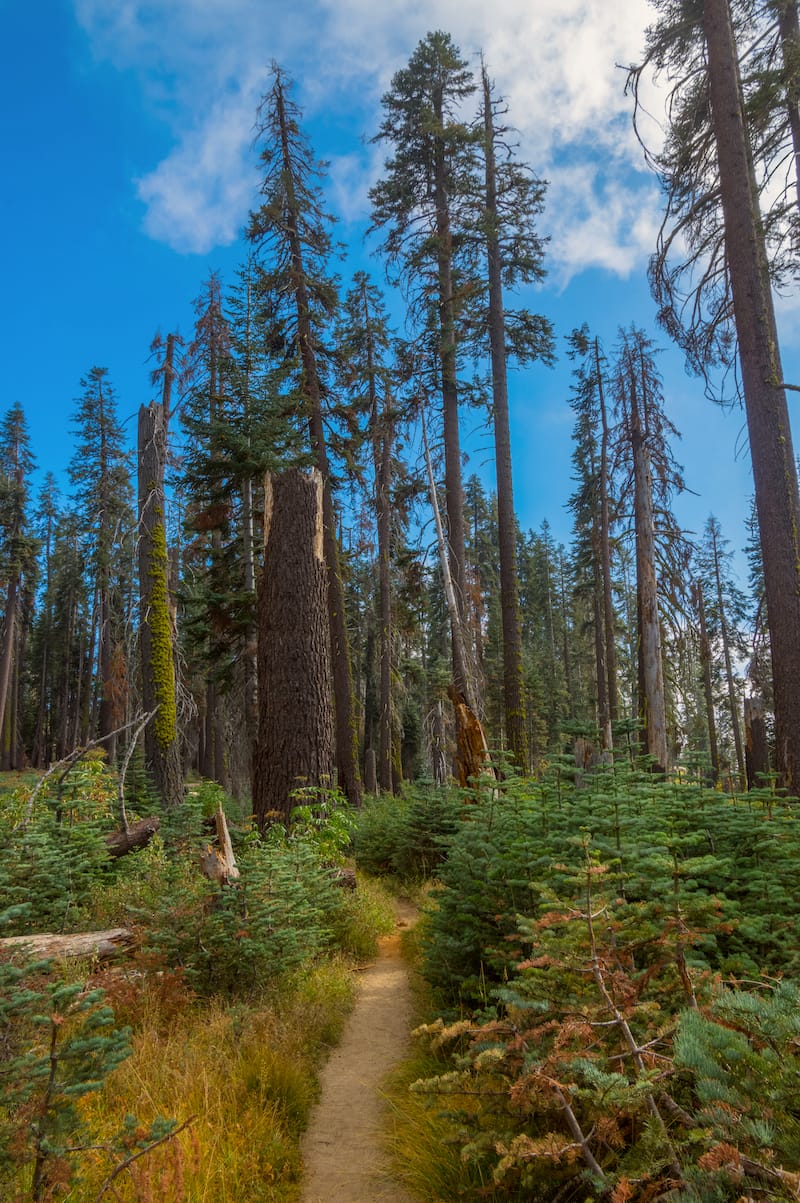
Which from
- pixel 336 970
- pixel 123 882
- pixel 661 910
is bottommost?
pixel 336 970

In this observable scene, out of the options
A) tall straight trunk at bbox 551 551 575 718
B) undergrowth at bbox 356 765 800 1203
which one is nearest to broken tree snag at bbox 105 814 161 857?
undergrowth at bbox 356 765 800 1203

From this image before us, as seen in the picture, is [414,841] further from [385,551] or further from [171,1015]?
[385,551]

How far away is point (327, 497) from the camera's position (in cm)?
1597

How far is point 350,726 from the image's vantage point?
51.4 ft

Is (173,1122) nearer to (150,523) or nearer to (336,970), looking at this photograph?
(336,970)

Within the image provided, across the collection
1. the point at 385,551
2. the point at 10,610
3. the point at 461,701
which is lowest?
the point at 461,701

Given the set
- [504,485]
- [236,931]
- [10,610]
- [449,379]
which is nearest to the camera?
[236,931]

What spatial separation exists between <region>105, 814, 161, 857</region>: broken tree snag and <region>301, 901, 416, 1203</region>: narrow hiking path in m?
3.65

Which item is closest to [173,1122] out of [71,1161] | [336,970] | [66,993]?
[71,1161]

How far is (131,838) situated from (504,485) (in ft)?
32.0

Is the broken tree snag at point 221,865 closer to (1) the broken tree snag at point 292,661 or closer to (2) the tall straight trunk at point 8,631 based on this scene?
(1) the broken tree snag at point 292,661

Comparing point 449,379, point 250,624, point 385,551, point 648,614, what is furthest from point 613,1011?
point 385,551

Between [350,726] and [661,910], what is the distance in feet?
41.7

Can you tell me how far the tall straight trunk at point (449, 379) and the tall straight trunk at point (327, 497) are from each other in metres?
2.82
